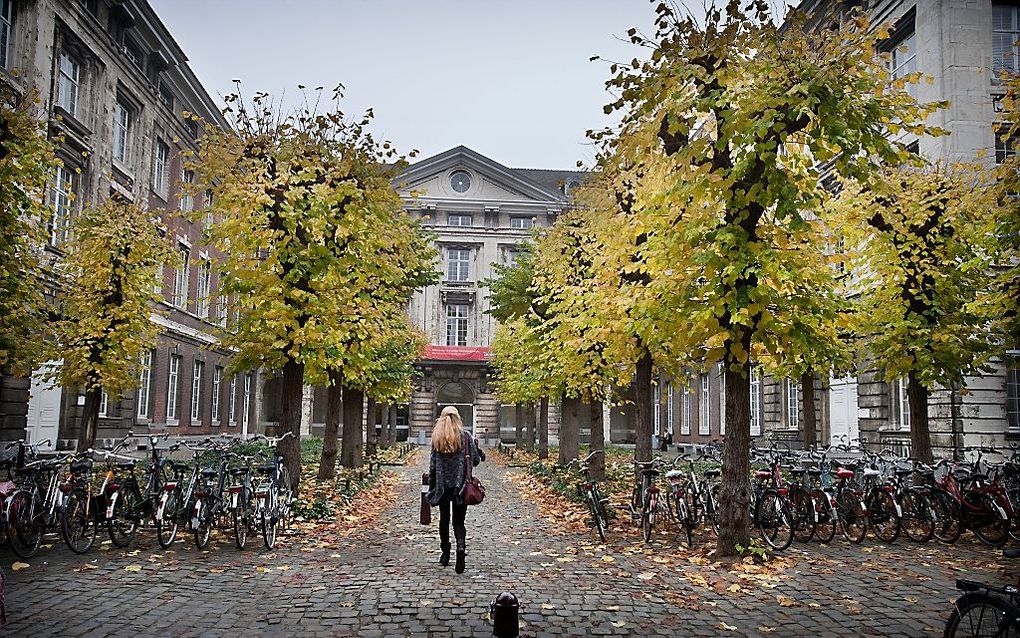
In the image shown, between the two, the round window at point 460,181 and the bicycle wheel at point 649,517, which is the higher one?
the round window at point 460,181

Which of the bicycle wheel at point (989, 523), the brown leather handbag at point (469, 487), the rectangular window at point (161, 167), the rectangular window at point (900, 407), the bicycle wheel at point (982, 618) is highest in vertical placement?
the rectangular window at point (161, 167)

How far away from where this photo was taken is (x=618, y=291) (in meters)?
12.6

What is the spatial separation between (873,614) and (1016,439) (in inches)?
657

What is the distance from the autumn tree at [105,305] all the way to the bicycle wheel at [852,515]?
14.0 meters

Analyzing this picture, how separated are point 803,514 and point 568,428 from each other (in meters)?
11.7

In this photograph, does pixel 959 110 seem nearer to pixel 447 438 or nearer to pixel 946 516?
pixel 946 516

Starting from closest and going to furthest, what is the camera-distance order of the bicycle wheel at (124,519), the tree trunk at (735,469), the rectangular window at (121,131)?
the tree trunk at (735,469), the bicycle wheel at (124,519), the rectangular window at (121,131)

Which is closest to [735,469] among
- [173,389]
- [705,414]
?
[173,389]

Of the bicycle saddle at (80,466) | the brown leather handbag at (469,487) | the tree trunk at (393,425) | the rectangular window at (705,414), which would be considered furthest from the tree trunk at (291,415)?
the rectangular window at (705,414)

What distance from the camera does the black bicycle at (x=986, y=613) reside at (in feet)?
14.7

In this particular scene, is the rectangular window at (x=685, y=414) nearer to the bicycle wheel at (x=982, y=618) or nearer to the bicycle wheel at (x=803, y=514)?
the bicycle wheel at (x=803, y=514)

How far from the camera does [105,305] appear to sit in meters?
17.1

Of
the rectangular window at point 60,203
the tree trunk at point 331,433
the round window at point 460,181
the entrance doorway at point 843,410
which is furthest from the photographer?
the round window at point 460,181

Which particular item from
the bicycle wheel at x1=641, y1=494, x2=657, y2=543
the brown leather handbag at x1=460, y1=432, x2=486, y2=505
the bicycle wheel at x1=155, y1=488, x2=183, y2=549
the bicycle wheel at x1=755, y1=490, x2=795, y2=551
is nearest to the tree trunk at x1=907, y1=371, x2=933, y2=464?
the bicycle wheel at x1=755, y1=490, x2=795, y2=551
